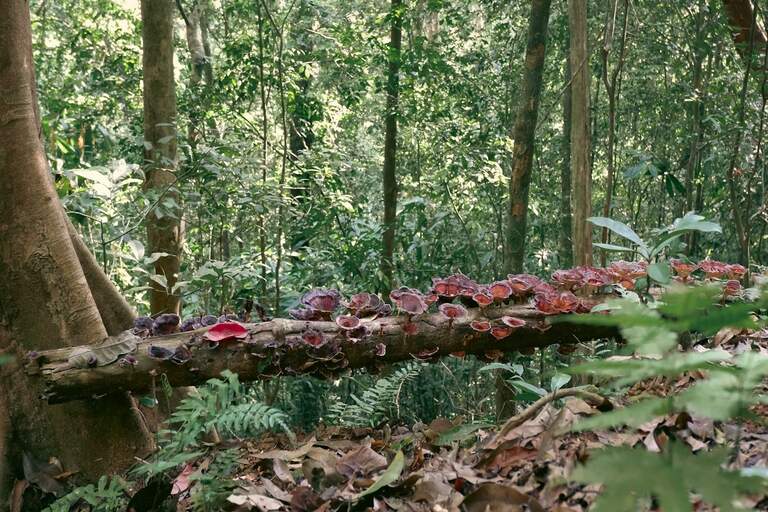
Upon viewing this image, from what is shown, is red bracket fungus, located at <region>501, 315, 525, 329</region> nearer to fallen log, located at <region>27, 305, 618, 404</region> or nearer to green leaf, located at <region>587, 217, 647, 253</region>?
fallen log, located at <region>27, 305, 618, 404</region>

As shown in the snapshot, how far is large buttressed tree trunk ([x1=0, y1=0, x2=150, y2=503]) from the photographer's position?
301cm

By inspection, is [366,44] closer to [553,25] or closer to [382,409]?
[553,25]

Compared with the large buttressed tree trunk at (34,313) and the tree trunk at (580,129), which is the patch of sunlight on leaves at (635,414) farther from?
the tree trunk at (580,129)

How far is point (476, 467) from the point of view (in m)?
2.11

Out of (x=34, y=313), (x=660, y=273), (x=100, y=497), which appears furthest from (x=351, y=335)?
(x=34, y=313)

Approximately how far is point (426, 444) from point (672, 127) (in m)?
9.09

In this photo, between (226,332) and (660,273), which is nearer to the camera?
(660,273)

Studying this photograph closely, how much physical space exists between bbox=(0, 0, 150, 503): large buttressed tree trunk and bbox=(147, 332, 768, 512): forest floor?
55cm

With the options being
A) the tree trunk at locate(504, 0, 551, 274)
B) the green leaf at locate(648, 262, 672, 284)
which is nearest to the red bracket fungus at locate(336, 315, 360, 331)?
the green leaf at locate(648, 262, 672, 284)

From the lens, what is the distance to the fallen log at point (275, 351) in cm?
278

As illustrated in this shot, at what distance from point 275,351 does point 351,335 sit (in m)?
0.32

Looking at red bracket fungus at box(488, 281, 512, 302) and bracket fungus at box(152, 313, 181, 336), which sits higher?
red bracket fungus at box(488, 281, 512, 302)

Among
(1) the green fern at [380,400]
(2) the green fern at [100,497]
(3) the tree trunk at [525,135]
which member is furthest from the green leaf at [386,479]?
(3) the tree trunk at [525,135]

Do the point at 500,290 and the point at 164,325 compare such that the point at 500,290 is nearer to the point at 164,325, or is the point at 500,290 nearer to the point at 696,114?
the point at 164,325
